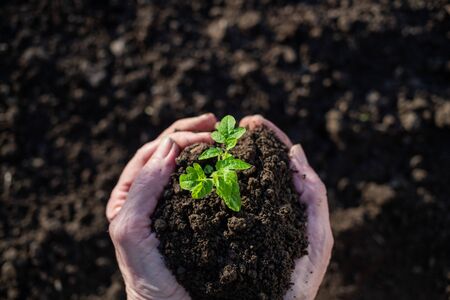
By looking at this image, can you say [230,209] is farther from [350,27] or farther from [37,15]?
[37,15]

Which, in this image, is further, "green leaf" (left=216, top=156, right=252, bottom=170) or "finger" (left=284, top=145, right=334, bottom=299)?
"finger" (left=284, top=145, right=334, bottom=299)

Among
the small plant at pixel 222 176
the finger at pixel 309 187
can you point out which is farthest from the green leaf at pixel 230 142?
the finger at pixel 309 187

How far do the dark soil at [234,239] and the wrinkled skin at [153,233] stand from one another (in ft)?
0.15

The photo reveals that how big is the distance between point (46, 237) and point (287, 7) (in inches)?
92.1

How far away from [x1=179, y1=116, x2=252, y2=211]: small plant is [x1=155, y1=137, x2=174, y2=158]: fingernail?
274mm

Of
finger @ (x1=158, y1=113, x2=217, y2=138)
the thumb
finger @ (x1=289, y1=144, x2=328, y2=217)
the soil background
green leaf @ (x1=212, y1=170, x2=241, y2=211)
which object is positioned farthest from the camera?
the soil background

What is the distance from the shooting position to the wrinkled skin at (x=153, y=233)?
6.21 ft

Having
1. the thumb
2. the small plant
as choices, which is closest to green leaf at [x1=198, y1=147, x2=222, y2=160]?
the small plant

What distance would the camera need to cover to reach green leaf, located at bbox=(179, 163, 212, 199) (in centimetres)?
173

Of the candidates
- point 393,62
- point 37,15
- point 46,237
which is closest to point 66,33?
point 37,15

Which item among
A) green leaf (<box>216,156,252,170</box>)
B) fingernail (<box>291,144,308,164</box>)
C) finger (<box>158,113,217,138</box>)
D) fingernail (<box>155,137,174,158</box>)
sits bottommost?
fingernail (<box>291,144,308,164</box>)

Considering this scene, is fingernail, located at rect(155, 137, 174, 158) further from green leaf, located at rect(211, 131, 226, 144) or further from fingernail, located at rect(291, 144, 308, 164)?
fingernail, located at rect(291, 144, 308, 164)

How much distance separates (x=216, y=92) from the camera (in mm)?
3258

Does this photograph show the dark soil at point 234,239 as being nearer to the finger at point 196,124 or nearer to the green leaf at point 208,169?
the green leaf at point 208,169
